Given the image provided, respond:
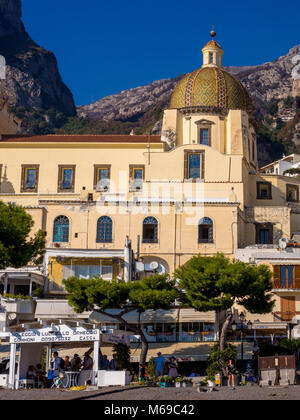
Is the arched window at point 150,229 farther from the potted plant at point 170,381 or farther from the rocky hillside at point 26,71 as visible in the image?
the rocky hillside at point 26,71

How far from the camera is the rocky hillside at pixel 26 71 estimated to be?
12329 centimetres

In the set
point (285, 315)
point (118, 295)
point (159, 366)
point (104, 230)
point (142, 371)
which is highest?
point (104, 230)

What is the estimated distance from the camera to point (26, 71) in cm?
12812

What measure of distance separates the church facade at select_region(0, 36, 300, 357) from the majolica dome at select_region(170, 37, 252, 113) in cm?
8

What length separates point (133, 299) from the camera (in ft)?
96.5

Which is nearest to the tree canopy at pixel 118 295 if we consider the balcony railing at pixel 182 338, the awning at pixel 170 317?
the awning at pixel 170 317

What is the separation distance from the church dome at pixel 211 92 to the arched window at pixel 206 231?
11.7m

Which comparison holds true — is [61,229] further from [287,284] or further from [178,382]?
[178,382]

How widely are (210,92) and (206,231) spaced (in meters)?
13.3

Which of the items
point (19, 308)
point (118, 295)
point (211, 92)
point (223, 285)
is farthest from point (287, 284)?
point (211, 92)

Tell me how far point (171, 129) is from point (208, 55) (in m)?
8.69

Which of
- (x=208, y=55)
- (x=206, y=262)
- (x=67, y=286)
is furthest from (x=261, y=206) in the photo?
(x=67, y=286)

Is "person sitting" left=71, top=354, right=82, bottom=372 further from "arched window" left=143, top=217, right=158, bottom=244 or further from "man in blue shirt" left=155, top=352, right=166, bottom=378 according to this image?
"arched window" left=143, top=217, right=158, bottom=244

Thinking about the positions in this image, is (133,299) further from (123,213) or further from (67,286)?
(123,213)
